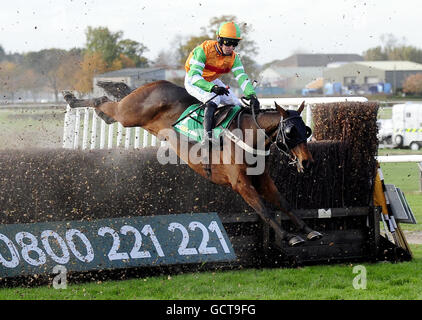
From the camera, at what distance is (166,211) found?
6785 mm

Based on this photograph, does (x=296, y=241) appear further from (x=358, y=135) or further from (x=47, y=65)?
(x=47, y=65)

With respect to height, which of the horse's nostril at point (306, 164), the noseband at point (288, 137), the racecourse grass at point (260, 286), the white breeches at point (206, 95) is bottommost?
the racecourse grass at point (260, 286)

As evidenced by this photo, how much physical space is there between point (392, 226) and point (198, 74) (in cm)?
306

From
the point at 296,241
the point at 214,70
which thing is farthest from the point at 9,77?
the point at 296,241

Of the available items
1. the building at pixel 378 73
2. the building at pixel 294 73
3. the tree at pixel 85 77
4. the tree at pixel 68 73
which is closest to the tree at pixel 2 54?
the tree at pixel 68 73

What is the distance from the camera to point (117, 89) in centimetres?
764

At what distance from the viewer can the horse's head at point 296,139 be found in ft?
18.8

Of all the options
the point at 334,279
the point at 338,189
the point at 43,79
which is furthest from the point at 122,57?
the point at 334,279

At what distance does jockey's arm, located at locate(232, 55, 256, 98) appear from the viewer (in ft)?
21.1

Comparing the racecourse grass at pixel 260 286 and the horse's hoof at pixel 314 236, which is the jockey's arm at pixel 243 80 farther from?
the racecourse grass at pixel 260 286

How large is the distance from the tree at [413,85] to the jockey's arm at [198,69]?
39.0 m

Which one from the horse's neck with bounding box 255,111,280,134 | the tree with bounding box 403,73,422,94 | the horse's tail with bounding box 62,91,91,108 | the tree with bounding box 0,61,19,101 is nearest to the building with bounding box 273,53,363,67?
the tree with bounding box 403,73,422,94

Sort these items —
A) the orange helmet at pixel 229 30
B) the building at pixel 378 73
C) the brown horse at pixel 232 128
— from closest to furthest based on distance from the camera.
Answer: the brown horse at pixel 232 128 < the orange helmet at pixel 229 30 < the building at pixel 378 73
